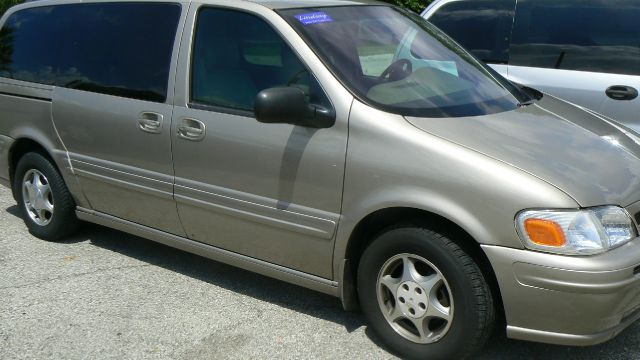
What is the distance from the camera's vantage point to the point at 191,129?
404cm

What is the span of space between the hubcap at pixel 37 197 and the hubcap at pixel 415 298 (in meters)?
2.78

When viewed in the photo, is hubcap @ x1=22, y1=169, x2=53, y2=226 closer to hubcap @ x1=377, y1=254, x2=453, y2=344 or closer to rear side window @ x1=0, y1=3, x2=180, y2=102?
rear side window @ x1=0, y1=3, x2=180, y2=102

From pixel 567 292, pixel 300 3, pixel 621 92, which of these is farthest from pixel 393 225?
pixel 621 92

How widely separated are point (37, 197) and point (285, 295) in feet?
6.91

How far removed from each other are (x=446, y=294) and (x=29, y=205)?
11.1 feet

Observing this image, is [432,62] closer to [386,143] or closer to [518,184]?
[386,143]

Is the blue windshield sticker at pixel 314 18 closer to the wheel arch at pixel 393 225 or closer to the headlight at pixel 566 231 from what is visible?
the wheel arch at pixel 393 225

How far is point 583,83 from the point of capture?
526 cm

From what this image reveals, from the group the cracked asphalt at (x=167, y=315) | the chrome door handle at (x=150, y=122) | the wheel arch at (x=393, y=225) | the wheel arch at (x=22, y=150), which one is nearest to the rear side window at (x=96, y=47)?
the chrome door handle at (x=150, y=122)

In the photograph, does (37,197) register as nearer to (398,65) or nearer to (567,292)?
(398,65)

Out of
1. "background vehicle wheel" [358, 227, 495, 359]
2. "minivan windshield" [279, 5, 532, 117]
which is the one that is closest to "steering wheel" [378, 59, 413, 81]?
"minivan windshield" [279, 5, 532, 117]

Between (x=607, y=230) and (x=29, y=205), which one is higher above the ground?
(x=607, y=230)

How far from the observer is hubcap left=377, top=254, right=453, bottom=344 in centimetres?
335

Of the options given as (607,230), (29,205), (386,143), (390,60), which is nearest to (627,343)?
(607,230)
